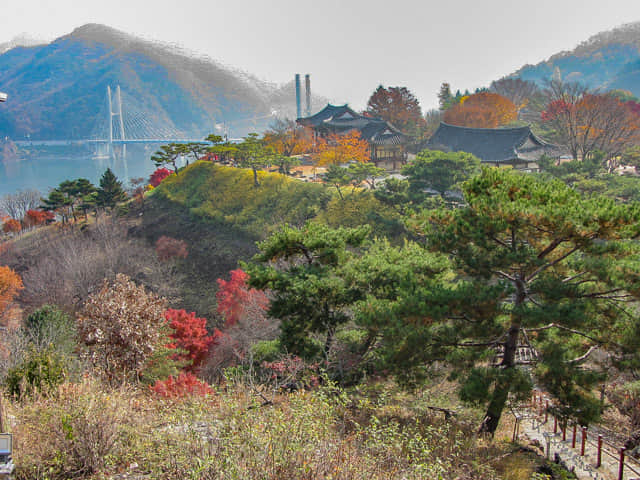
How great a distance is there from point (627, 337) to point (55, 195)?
3093 cm

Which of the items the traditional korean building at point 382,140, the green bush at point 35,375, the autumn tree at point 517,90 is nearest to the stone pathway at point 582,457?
the green bush at point 35,375

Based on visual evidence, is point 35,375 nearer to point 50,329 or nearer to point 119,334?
point 119,334

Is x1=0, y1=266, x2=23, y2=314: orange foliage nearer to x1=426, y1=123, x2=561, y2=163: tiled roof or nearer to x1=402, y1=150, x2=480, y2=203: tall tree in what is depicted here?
x1=402, y1=150, x2=480, y2=203: tall tree

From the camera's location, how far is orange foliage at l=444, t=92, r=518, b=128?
4050 centimetres

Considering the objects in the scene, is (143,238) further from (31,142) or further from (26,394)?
(31,142)

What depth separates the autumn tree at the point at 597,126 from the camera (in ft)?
96.9

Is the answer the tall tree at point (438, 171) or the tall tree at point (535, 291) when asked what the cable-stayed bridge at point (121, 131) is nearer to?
the tall tree at point (438, 171)

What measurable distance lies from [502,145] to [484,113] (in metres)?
12.2

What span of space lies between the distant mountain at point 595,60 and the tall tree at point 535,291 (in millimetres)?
94539

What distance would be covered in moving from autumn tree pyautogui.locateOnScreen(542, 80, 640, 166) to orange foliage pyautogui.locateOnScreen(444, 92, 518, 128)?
26.8ft

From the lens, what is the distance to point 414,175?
70.5 feet

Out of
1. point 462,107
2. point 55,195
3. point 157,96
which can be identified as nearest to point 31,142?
point 157,96

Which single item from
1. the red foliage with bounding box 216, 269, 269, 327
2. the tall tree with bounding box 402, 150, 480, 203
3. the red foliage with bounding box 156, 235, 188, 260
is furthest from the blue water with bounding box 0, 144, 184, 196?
the tall tree with bounding box 402, 150, 480, 203

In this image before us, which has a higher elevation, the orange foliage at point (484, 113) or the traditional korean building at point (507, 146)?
the orange foliage at point (484, 113)
